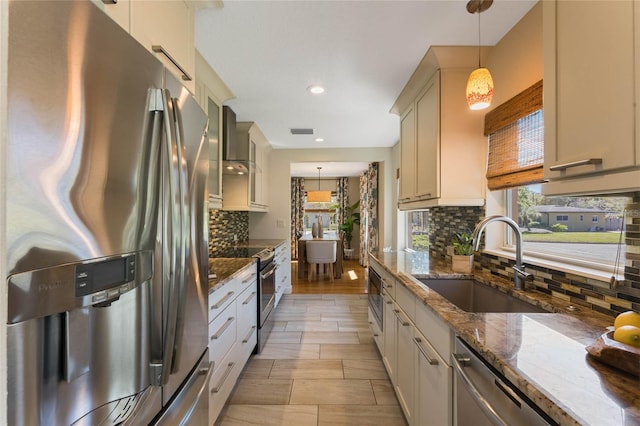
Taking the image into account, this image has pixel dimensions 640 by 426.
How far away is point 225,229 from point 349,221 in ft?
15.5

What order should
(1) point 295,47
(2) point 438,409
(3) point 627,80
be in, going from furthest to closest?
(1) point 295,47, (2) point 438,409, (3) point 627,80

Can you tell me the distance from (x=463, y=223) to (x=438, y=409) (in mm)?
1511

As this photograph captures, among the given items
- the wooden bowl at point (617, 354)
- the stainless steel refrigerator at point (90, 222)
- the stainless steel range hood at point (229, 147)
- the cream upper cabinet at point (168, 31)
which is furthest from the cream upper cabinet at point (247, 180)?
the wooden bowl at point (617, 354)

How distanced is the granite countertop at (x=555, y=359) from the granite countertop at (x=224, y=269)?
3.52 ft

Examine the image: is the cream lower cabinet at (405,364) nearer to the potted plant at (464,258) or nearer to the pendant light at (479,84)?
the potted plant at (464,258)

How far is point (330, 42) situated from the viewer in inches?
74.4

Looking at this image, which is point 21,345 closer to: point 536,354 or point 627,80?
point 536,354

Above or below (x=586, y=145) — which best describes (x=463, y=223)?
below

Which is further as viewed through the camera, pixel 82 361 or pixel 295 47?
pixel 295 47

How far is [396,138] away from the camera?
435 centimetres

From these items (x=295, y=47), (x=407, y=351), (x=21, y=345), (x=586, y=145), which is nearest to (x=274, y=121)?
(x=295, y=47)

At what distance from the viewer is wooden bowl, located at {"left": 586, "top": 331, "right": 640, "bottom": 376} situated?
706 millimetres

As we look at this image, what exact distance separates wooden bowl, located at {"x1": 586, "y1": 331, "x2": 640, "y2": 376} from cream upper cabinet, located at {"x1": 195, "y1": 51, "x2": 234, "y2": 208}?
225cm

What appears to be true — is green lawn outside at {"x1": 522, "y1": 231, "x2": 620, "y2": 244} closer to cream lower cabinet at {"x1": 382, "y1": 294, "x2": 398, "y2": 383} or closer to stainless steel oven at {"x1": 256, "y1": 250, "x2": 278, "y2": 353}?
cream lower cabinet at {"x1": 382, "y1": 294, "x2": 398, "y2": 383}
